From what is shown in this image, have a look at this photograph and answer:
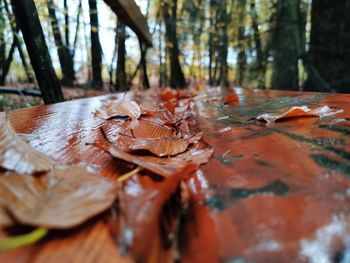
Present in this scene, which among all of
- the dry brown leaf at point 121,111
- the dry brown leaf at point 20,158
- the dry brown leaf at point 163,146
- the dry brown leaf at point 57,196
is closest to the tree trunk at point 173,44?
the dry brown leaf at point 121,111

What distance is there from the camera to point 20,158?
21.0 inches

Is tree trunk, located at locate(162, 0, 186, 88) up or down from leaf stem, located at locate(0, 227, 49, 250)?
up

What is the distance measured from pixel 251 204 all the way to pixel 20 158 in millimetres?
442

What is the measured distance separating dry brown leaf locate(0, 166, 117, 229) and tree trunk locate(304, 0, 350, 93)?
401 cm

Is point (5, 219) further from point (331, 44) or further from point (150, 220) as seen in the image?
point (331, 44)

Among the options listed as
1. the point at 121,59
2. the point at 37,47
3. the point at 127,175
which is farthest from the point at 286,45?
the point at 127,175

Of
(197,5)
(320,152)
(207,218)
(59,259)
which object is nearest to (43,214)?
(59,259)

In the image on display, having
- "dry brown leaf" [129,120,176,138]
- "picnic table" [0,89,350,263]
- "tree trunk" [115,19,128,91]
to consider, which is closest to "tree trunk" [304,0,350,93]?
"tree trunk" [115,19,128,91]

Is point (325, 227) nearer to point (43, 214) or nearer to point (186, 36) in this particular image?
point (43, 214)

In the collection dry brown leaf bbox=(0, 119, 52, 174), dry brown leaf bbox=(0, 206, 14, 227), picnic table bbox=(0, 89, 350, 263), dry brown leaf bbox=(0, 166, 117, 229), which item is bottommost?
picnic table bbox=(0, 89, 350, 263)

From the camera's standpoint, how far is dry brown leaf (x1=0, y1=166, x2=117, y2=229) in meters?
0.35

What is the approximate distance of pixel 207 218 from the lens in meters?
0.38

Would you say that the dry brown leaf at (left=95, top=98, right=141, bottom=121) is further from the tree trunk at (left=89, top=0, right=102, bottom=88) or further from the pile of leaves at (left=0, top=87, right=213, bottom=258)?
the tree trunk at (left=89, top=0, right=102, bottom=88)

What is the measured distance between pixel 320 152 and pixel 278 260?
0.37 meters
